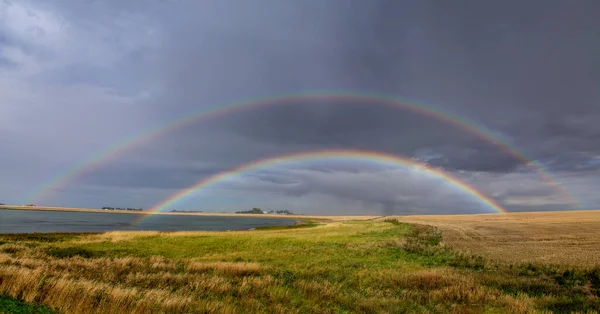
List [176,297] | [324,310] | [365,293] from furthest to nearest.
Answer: [365,293], [324,310], [176,297]

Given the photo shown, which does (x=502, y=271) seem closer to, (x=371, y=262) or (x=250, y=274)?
(x=371, y=262)

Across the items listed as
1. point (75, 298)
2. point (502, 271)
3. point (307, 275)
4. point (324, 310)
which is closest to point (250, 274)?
point (307, 275)

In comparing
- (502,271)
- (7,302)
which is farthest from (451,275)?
(7,302)

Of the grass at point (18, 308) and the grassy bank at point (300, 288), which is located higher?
the grass at point (18, 308)

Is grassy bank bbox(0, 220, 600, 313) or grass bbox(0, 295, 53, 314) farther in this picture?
grassy bank bbox(0, 220, 600, 313)

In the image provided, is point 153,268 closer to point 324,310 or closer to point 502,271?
point 324,310

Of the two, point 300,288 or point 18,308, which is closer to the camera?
point 18,308

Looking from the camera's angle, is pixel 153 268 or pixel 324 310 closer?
pixel 324 310

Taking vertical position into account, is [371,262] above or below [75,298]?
below

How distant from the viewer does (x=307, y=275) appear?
17469mm

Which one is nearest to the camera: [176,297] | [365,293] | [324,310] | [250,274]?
[176,297]

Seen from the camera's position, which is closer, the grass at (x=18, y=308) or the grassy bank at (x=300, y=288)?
the grass at (x=18, y=308)

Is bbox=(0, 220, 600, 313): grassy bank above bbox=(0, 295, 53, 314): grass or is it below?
below

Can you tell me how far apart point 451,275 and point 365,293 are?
584 cm
